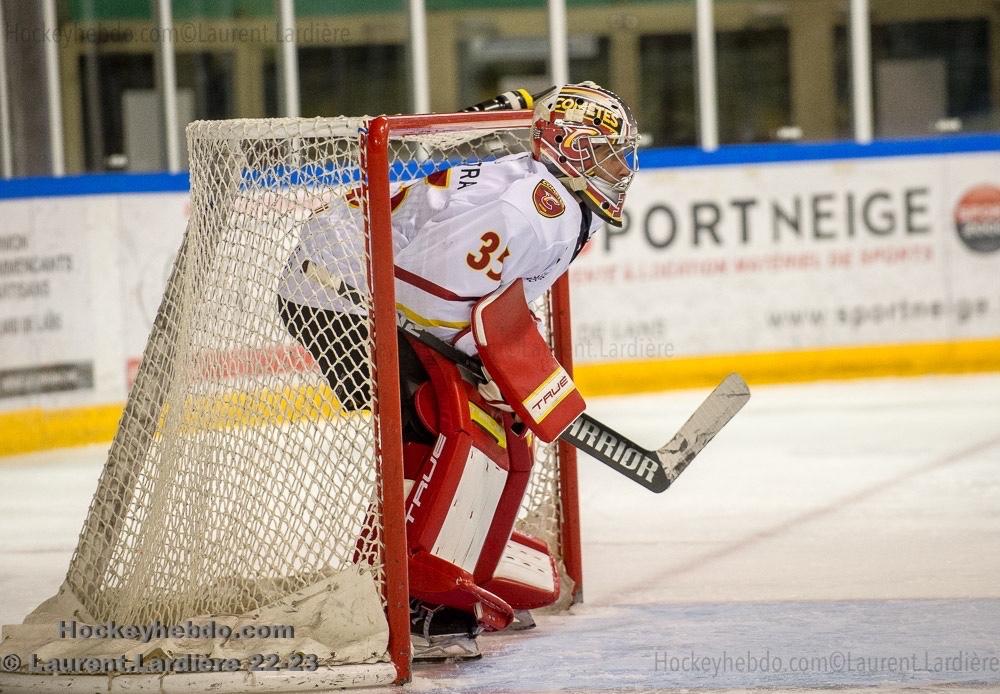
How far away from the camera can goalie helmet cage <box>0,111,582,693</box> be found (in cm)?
Result: 260

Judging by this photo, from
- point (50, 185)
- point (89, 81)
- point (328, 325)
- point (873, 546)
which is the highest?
point (89, 81)

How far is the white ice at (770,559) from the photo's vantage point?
271cm

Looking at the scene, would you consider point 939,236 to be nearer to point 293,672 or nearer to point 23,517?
point 23,517

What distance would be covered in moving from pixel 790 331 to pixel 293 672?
15.8 ft

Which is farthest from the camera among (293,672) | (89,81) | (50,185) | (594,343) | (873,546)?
(89,81)

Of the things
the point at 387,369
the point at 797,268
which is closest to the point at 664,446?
the point at 387,369

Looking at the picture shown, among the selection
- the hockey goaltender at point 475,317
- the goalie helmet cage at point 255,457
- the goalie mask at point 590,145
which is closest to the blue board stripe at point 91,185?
the goalie helmet cage at point 255,457

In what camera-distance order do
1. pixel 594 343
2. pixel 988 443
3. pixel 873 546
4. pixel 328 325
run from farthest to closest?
pixel 594 343, pixel 988 443, pixel 873 546, pixel 328 325

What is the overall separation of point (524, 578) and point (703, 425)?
0.47 meters

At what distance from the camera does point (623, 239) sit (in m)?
6.91

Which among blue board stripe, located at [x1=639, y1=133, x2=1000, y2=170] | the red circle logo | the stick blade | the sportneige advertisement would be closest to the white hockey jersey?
the stick blade

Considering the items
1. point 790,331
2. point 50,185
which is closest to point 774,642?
point 50,185

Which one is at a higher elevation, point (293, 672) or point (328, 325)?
point (328, 325)

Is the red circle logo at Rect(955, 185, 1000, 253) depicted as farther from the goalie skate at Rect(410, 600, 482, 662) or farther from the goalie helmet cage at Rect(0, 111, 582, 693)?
the goalie skate at Rect(410, 600, 482, 662)
